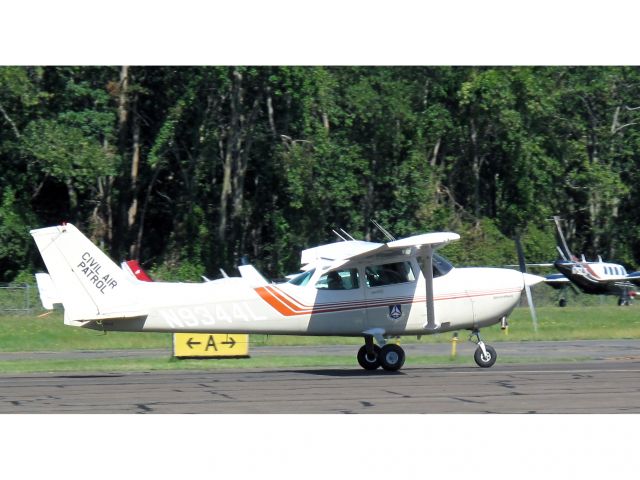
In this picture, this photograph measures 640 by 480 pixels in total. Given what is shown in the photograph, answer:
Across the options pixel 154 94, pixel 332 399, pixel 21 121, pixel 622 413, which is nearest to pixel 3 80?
pixel 21 121

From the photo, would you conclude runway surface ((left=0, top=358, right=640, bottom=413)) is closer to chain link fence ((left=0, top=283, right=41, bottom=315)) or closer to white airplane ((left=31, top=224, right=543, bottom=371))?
white airplane ((left=31, top=224, right=543, bottom=371))

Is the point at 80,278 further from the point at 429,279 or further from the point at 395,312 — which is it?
the point at 429,279

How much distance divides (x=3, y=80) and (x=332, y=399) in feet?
94.6

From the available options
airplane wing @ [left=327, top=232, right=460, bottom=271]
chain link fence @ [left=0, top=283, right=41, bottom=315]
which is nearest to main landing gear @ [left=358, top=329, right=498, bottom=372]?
airplane wing @ [left=327, top=232, right=460, bottom=271]

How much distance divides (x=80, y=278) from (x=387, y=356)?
6115 millimetres

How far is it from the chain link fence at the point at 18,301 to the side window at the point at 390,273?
64.9ft

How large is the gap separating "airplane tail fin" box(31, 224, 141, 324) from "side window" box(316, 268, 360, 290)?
373cm

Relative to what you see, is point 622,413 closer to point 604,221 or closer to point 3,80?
point 3,80

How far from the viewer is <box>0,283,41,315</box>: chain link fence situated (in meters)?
35.5

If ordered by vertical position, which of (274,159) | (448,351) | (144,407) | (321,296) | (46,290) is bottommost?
(144,407)

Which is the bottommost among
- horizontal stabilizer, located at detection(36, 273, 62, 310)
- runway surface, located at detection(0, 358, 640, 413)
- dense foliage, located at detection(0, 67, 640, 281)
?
runway surface, located at detection(0, 358, 640, 413)

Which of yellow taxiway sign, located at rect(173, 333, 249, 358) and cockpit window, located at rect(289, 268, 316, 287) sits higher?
cockpit window, located at rect(289, 268, 316, 287)

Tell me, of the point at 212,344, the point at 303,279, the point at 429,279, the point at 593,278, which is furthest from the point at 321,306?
the point at 593,278

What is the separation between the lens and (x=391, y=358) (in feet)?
63.4
